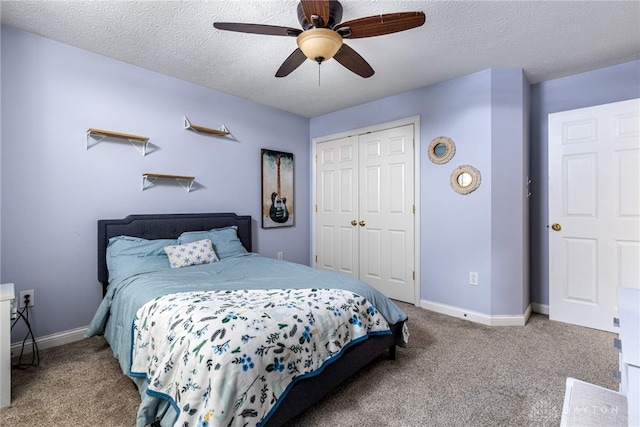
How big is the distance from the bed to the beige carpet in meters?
0.16

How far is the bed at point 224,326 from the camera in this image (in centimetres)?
122

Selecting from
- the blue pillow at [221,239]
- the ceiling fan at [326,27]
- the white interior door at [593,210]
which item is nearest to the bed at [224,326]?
the blue pillow at [221,239]

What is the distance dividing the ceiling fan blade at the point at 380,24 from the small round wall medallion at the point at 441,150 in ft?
5.49

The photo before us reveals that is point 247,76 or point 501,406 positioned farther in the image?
point 247,76

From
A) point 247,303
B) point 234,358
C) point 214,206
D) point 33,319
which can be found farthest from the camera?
point 214,206

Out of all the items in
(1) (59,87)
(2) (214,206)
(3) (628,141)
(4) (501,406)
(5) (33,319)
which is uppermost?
(1) (59,87)

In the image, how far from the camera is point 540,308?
3.14m

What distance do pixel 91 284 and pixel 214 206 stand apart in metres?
1.33

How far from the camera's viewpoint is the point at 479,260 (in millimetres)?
2926

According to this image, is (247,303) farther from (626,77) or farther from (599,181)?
(626,77)

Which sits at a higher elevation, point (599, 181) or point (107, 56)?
point (107, 56)

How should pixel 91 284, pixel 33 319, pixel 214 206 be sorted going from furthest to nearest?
pixel 214 206 → pixel 91 284 → pixel 33 319

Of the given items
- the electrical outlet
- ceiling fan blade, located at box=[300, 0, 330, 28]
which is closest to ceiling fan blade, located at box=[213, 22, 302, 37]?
ceiling fan blade, located at box=[300, 0, 330, 28]

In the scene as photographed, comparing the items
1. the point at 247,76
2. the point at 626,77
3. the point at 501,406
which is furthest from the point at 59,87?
the point at 626,77
